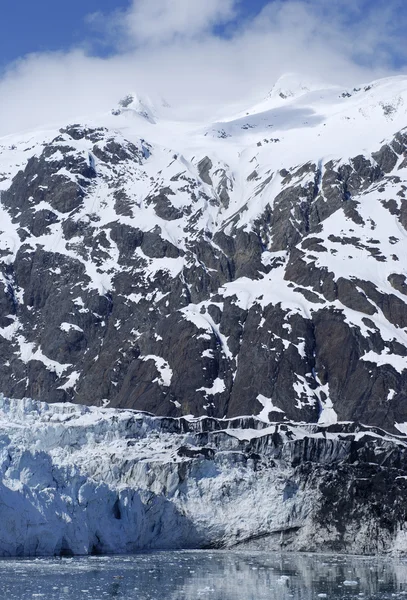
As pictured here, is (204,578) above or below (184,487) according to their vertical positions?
below

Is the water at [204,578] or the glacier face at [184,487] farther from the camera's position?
the glacier face at [184,487]

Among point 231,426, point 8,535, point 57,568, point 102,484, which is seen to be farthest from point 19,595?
point 231,426

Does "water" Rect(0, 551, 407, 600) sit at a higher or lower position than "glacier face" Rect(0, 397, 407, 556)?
lower

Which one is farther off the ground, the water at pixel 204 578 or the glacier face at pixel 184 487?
the glacier face at pixel 184 487

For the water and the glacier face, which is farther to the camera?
the glacier face

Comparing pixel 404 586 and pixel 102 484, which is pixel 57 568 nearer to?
pixel 102 484
